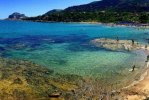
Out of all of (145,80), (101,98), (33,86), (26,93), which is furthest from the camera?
(145,80)

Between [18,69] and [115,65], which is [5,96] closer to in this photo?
[18,69]

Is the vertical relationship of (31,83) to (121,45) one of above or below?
above

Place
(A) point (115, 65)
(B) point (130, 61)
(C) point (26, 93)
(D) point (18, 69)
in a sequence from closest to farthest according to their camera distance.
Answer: (C) point (26, 93) → (D) point (18, 69) → (A) point (115, 65) → (B) point (130, 61)

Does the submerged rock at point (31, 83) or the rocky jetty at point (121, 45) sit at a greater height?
the submerged rock at point (31, 83)

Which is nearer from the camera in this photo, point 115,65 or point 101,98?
point 101,98

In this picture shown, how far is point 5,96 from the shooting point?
34469mm

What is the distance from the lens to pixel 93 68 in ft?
A: 160

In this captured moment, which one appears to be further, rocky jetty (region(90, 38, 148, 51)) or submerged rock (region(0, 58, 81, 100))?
rocky jetty (region(90, 38, 148, 51))

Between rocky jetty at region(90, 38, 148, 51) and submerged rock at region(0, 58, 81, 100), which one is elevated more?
submerged rock at region(0, 58, 81, 100)

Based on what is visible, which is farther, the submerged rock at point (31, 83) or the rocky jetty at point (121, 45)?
the rocky jetty at point (121, 45)

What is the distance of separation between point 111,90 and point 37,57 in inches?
1035

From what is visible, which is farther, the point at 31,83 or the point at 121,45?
the point at 121,45

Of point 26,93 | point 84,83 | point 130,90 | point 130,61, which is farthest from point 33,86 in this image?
point 130,61

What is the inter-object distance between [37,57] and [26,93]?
24621 millimetres
